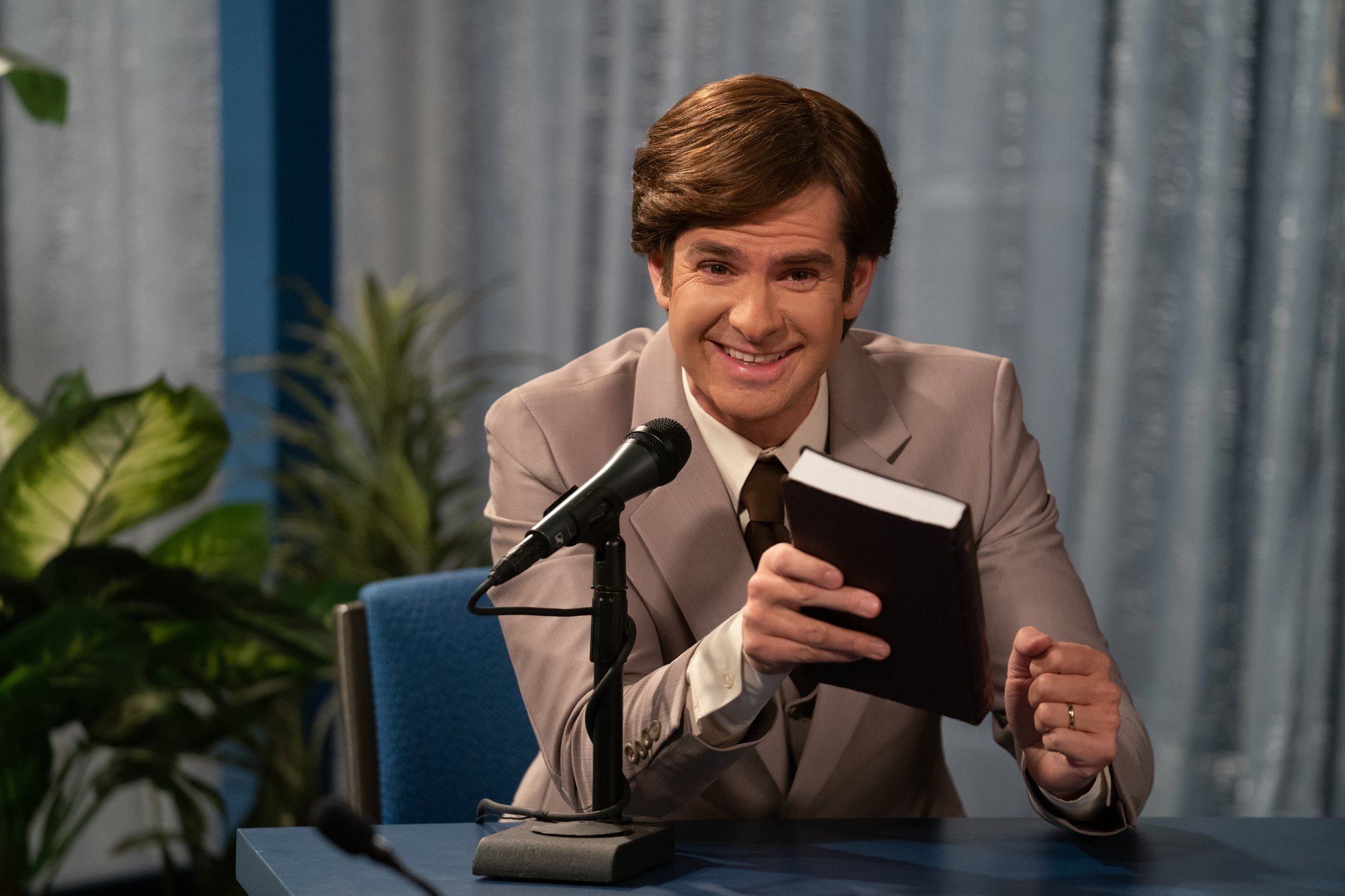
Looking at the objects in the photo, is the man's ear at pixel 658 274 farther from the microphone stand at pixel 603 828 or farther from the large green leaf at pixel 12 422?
the large green leaf at pixel 12 422

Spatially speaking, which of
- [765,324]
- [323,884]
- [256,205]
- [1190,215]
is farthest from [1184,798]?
[256,205]

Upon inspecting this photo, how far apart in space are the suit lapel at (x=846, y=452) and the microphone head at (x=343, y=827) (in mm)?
669

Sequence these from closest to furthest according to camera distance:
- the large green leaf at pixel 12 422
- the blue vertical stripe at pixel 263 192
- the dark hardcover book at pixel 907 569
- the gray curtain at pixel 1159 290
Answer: the dark hardcover book at pixel 907 569 → the large green leaf at pixel 12 422 → the gray curtain at pixel 1159 290 → the blue vertical stripe at pixel 263 192

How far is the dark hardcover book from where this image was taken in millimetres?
994

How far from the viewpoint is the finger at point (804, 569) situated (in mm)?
1048

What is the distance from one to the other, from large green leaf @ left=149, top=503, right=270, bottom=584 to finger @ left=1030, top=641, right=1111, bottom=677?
1.81 meters

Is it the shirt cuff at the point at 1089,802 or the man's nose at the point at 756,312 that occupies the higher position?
the man's nose at the point at 756,312

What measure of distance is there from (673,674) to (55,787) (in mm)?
1921

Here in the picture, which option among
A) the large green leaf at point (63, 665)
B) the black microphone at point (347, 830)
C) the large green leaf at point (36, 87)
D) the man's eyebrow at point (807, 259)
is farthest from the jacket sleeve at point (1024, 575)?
the large green leaf at point (36, 87)

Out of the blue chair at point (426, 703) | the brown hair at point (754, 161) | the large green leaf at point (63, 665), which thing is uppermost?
the brown hair at point (754, 161)

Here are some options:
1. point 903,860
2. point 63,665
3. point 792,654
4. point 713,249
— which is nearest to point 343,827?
point 792,654

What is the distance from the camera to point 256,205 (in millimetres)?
3436

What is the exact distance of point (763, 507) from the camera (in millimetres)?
1471

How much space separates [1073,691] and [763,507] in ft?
1.34
